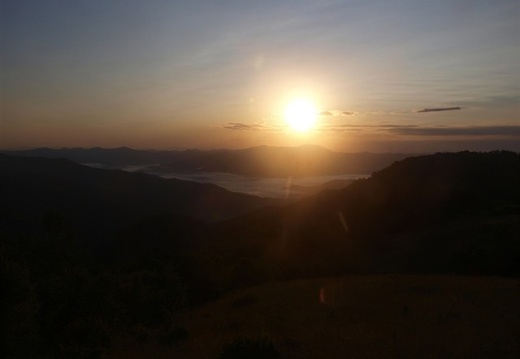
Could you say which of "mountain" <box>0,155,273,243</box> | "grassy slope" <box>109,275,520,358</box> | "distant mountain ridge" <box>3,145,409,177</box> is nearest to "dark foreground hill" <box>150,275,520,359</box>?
"grassy slope" <box>109,275,520,358</box>

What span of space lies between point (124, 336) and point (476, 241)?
3560cm

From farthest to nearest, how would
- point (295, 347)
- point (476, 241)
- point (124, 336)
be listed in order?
point (476, 241) < point (124, 336) < point (295, 347)

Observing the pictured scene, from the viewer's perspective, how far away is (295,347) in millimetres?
14133

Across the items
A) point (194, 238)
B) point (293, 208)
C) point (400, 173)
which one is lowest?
point (194, 238)

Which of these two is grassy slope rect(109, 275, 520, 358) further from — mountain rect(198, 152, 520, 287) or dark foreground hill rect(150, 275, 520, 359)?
mountain rect(198, 152, 520, 287)

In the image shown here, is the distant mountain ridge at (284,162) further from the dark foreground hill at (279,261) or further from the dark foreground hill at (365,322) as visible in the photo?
the dark foreground hill at (365,322)

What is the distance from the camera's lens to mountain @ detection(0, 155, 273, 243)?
95.2 metres

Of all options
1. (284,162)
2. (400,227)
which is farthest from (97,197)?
(400,227)

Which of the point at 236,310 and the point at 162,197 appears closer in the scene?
the point at 236,310

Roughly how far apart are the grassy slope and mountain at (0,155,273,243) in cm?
7200

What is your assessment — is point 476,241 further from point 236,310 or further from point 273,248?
point 236,310

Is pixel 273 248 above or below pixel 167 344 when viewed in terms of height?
below

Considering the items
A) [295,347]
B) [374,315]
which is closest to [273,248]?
[374,315]

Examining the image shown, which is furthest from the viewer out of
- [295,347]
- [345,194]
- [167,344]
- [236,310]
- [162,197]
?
[162,197]
